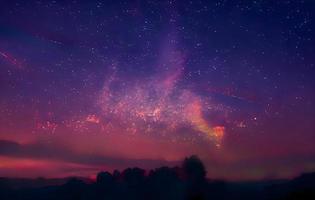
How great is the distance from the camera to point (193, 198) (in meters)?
54.1

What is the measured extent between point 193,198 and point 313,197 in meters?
124

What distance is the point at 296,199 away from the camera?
169 m

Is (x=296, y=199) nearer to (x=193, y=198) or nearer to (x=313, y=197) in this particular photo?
(x=313, y=197)

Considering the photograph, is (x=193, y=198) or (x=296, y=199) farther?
(x=296, y=199)

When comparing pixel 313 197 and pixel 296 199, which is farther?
pixel 296 199

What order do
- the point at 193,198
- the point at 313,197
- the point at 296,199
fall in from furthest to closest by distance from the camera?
the point at 296,199 < the point at 313,197 < the point at 193,198

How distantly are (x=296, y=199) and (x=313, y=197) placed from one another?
11.6m

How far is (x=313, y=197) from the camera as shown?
158750 mm

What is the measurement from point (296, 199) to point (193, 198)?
435 ft

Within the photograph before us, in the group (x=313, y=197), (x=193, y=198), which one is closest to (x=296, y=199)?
(x=313, y=197)

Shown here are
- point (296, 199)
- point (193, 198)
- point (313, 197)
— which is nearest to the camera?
point (193, 198)

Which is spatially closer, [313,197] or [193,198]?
[193,198]
